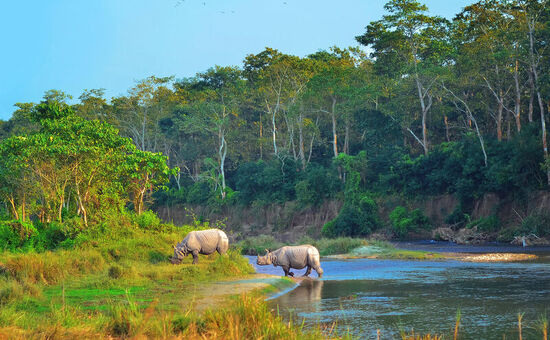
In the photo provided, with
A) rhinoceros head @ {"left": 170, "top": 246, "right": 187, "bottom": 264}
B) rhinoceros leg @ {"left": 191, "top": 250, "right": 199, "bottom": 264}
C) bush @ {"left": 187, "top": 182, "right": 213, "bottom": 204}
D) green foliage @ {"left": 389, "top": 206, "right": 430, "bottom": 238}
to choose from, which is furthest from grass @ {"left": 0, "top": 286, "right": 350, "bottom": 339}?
bush @ {"left": 187, "top": 182, "right": 213, "bottom": 204}

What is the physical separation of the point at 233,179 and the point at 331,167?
1356cm

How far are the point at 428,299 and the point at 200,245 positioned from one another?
8.51m

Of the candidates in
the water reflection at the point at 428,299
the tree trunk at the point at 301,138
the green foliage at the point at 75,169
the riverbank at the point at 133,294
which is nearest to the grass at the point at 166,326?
the riverbank at the point at 133,294

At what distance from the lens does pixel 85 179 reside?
25.8 metres

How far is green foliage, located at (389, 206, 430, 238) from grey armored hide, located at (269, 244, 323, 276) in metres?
23.5

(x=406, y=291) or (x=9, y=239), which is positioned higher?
(x=9, y=239)

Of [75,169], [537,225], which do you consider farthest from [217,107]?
[75,169]

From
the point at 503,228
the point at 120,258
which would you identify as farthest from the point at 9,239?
the point at 503,228

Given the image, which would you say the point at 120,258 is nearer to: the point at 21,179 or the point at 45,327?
the point at 21,179

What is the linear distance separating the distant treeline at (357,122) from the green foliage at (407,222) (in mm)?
2026

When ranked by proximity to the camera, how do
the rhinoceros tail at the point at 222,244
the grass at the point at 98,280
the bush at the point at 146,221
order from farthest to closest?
1. the bush at the point at 146,221
2. the rhinoceros tail at the point at 222,244
3. the grass at the point at 98,280

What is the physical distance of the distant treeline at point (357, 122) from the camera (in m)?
37.3

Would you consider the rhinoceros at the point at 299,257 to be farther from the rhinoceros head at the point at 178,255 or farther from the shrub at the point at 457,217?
the shrub at the point at 457,217

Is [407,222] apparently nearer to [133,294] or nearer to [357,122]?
[357,122]
